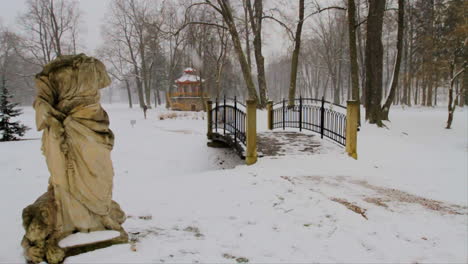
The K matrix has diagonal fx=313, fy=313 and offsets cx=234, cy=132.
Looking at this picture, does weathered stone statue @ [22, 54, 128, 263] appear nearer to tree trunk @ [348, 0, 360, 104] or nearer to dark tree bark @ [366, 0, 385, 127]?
tree trunk @ [348, 0, 360, 104]

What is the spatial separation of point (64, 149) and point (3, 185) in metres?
5.91

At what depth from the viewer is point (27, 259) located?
115 inches

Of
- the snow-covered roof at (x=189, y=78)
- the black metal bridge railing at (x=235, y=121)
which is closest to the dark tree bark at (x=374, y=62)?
the black metal bridge railing at (x=235, y=121)

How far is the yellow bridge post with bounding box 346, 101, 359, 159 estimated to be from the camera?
8.14 meters

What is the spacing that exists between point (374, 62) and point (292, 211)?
12.3 meters

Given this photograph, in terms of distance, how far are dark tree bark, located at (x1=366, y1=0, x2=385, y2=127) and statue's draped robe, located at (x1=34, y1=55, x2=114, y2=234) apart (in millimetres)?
13792

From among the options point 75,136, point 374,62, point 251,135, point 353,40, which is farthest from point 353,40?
point 75,136

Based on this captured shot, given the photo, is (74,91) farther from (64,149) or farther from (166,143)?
(166,143)

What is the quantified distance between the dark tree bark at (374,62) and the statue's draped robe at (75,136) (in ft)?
45.2

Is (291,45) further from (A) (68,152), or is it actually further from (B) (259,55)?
(A) (68,152)

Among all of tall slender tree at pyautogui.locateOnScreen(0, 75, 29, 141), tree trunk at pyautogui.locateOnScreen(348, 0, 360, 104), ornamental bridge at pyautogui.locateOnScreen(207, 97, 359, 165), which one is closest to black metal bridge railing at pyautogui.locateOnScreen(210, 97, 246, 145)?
ornamental bridge at pyautogui.locateOnScreen(207, 97, 359, 165)

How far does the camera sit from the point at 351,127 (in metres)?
8.22

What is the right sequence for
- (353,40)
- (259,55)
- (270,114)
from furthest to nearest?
(259,55) < (353,40) < (270,114)

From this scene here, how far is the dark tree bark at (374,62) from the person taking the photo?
14117 millimetres
